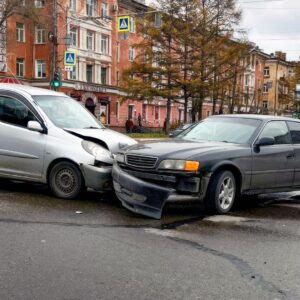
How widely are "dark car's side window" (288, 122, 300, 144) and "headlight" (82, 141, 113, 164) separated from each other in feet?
10.8

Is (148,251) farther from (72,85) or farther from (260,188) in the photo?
(72,85)

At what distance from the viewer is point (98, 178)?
796cm

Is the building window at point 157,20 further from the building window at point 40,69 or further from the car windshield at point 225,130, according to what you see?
the car windshield at point 225,130

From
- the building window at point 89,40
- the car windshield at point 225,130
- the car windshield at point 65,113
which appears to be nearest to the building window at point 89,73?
the building window at point 89,40

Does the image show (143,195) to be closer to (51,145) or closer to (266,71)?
(51,145)

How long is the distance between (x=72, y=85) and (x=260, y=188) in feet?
148

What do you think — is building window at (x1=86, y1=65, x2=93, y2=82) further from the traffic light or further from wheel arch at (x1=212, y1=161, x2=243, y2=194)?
wheel arch at (x1=212, y1=161, x2=243, y2=194)

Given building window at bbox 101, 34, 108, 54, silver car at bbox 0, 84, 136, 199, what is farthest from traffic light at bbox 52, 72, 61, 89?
building window at bbox 101, 34, 108, 54

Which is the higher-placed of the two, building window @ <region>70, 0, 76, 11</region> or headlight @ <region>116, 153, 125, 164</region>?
building window @ <region>70, 0, 76, 11</region>

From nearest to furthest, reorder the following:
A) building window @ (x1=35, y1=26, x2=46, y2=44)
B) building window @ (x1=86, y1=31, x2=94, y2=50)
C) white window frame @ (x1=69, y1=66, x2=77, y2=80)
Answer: building window @ (x1=35, y1=26, x2=46, y2=44), white window frame @ (x1=69, y1=66, x2=77, y2=80), building window @ (x1=86, y1=31, x2=94, y2=50)

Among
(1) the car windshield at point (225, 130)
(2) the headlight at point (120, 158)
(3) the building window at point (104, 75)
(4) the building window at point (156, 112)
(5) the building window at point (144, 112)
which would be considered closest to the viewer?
(2) the headlight at point (120, 158)

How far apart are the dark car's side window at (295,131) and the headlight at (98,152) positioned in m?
3.29

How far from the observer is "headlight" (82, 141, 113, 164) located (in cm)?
808

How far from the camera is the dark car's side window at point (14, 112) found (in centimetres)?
868
